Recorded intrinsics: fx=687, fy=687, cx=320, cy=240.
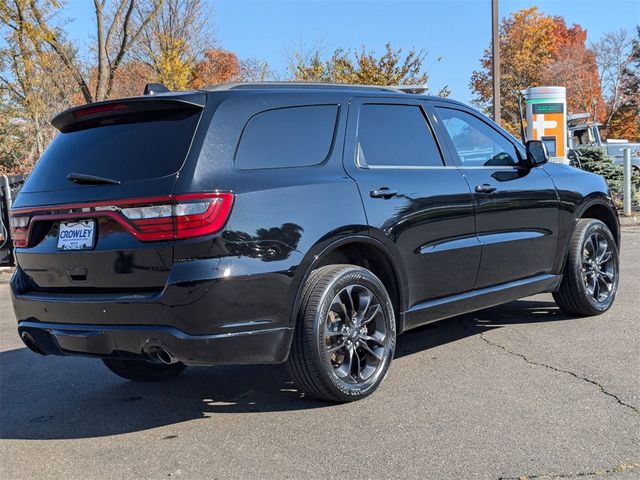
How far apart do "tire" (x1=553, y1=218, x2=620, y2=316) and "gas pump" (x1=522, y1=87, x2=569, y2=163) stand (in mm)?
12630

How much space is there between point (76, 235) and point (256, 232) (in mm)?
1000

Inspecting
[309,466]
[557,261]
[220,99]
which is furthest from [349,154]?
[557,261]

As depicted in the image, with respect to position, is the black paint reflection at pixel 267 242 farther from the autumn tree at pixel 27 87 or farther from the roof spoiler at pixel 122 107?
the autumn tree at pixel 27 87

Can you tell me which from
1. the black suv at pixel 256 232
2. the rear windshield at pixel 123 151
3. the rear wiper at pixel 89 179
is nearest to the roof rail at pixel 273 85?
the black suv at pixel 256 232

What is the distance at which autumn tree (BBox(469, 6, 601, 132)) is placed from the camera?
148ft

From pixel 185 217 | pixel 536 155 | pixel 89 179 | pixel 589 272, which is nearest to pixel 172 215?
pixel 185 217

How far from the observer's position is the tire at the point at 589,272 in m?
5.71

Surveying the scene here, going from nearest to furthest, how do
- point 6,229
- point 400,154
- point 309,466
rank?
point 309,466, point 400,154, point 6,229

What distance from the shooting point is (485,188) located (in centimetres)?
493

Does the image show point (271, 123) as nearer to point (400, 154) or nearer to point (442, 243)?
point (400, 154)

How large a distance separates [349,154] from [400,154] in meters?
Answer: 0.49

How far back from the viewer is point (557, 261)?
18.3ft

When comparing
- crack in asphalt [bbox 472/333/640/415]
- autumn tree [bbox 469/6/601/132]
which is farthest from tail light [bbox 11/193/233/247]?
autumn tree [bbox 469/6/601/132]

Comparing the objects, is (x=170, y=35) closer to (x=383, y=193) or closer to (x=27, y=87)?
(x=27, y=87)
